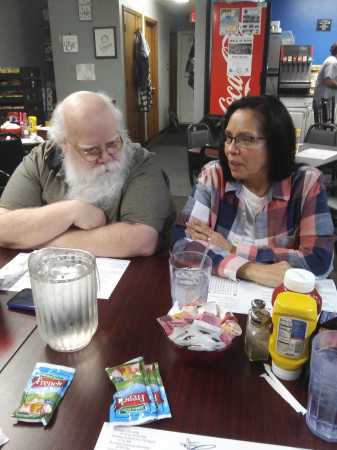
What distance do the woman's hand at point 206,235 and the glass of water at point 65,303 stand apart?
556 mm

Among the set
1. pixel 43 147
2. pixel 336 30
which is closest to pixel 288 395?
pixel 43 147

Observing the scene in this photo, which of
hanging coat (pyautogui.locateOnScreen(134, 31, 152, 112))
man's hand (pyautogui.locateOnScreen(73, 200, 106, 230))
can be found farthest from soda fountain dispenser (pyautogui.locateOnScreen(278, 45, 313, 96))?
man's hand (pyautogui.locateOnScreen(73, 200, 106, 230))

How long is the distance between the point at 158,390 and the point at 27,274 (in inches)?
24.4

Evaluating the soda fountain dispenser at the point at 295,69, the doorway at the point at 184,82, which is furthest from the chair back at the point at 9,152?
the doorway at the point at 184,82

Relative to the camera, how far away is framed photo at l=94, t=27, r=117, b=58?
5.29 meters

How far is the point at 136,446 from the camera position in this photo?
0.62 m

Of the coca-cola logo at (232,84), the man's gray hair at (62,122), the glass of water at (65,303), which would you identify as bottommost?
the glass of water at (65,303)

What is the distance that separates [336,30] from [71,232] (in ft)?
24.1

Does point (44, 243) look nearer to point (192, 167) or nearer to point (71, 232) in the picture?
point (71, 232)

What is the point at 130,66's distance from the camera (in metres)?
6.01

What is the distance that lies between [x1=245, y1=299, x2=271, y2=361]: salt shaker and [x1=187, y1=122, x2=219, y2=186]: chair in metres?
2.32

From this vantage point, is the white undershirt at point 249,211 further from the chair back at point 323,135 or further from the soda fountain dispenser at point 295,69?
the soda fountain dispenser at point 295,69

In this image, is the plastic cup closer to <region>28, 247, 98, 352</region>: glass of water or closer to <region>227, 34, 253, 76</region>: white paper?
<region>28, 247, 98, 352</region>: glass of water

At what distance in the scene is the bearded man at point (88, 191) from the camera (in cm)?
129
